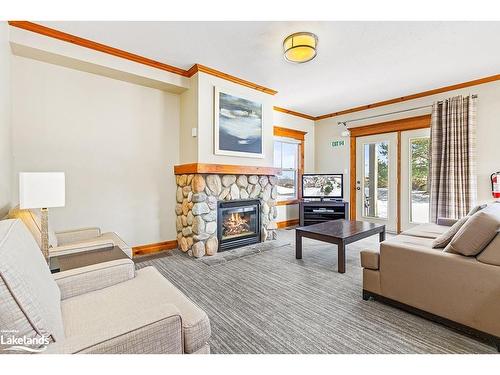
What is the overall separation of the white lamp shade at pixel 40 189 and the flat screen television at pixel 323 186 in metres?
4.24

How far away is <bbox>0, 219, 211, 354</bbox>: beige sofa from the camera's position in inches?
30.3

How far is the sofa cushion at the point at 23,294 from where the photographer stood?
0.75m

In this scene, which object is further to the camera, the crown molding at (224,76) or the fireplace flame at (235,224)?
the fireplace flame at (235,224)

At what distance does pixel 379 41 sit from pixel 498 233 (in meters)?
2.22

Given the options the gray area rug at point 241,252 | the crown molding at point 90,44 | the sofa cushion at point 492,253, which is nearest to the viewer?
the sofa cushion at point 492,253

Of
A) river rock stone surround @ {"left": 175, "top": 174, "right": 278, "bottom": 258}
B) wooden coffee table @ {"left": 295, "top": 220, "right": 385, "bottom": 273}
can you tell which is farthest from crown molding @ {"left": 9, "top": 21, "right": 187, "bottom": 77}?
wooden coffee table @ {"left": 295, "top": 220, "right": 385, "bottom": 273}

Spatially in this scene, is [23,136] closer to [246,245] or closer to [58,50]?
[58,50]

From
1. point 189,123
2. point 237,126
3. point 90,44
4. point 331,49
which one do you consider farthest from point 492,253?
point 90,44

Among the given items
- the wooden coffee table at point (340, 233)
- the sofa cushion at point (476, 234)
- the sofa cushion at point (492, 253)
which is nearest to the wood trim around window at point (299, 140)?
the wooden coffee table at point (340, 233)

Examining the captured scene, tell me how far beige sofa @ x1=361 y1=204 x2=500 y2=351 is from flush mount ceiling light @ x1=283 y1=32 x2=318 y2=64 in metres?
2.02

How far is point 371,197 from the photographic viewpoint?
5.01m

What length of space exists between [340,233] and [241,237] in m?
1.56

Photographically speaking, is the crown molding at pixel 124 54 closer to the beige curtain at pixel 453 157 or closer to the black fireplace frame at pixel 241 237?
the black fireplace frame at pixel 241 237
